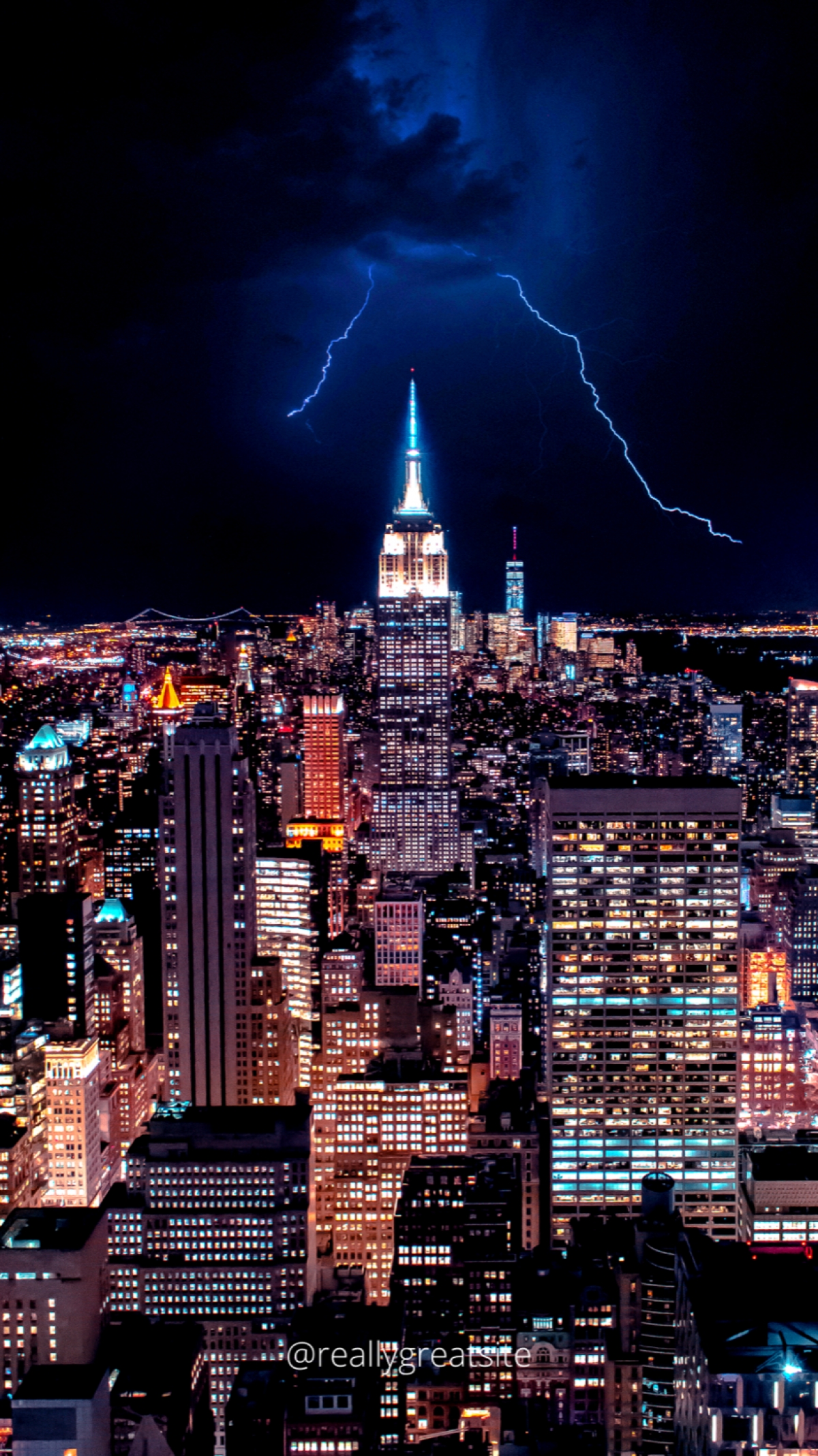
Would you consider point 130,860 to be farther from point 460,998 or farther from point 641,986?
point 641,986

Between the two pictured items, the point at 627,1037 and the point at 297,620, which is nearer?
the point at 627,1037

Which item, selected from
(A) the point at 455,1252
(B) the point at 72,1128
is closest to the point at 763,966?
(A) the point at 455,1252

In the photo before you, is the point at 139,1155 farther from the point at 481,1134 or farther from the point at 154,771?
the point at 154,771

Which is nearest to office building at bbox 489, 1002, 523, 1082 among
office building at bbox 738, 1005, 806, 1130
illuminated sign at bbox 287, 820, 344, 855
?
office building at bbox 738, 1005, 806, 1130

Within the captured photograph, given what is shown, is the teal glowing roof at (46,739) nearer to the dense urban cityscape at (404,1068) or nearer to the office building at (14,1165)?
the dense urban cityscape at (404,1068)

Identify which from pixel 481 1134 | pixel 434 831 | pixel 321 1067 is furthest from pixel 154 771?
pixel 434 831

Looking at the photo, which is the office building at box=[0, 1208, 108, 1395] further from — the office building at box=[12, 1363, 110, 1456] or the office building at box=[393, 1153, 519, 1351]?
the office building at box=[393, 1153, 519, 1351]

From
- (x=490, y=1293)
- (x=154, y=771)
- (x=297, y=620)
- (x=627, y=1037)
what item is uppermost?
(x=297, y=620)

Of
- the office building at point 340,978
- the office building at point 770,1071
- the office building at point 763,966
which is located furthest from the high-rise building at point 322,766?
the office building at point 770,1071
